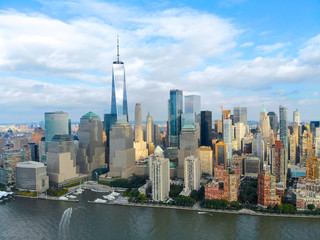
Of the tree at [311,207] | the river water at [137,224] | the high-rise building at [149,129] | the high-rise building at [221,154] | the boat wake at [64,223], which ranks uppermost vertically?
the high-rise building at [149,129]

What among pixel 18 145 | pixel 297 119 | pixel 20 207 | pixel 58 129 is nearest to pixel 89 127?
pixel 58 129

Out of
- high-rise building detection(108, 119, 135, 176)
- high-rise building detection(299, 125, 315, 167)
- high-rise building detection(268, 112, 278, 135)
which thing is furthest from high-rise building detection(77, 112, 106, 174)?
high-rise building detection(268, 112, 278, 135)

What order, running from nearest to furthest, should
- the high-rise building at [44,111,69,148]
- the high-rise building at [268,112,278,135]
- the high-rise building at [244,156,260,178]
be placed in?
the high-rise building at [244,156,260,178] < the high-rise building at [44,111,69,148] < the high-rise building at [268,112,278,135]

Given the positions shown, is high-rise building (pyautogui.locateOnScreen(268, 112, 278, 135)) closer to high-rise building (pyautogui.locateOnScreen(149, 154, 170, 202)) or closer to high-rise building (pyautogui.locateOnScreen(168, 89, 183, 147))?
high-rise building (pyautogui.locateOnScreen(168, 89, 183, 147))

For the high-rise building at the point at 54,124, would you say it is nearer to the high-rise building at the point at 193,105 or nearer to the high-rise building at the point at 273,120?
the high-rise building at the point at 193,105

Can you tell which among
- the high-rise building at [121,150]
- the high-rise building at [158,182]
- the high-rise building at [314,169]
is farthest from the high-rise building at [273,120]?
the high-rise building at [158,182]

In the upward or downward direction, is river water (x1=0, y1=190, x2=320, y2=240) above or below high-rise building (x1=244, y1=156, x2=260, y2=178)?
below

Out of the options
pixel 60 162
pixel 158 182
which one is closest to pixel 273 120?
pixel 158 182

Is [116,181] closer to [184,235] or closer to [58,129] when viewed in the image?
[184,235]
